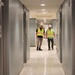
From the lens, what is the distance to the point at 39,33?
13625 millimetres

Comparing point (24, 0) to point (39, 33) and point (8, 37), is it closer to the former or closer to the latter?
point (8, 37)

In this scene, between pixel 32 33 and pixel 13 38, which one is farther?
pixel 32 33

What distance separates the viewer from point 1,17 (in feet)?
14.8

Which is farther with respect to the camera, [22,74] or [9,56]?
[22,74]

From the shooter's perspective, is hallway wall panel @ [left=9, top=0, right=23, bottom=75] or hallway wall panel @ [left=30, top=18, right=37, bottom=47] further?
hallway wall panel @ [left=30, top=18, right=37, bottom=47]

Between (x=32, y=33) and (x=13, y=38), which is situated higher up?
(x=32, y=33)

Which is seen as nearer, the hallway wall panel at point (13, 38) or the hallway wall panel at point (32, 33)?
the hallway wall panel at point (13, 38)

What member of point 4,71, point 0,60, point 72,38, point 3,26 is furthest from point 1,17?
point 72,38

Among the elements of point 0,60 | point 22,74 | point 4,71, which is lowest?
point 22,74

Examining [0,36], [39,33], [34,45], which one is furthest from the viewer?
[34,45]

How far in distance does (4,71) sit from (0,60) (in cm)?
44

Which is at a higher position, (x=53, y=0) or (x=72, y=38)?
(x=53, y=0)

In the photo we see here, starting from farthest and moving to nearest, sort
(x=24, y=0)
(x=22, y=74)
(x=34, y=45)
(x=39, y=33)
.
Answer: (x=34, y=45) → (x=39, y=33) → (x=24, y=0) → (x=22, y=74)

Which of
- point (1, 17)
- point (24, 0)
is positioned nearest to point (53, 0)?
point (24, 0)
